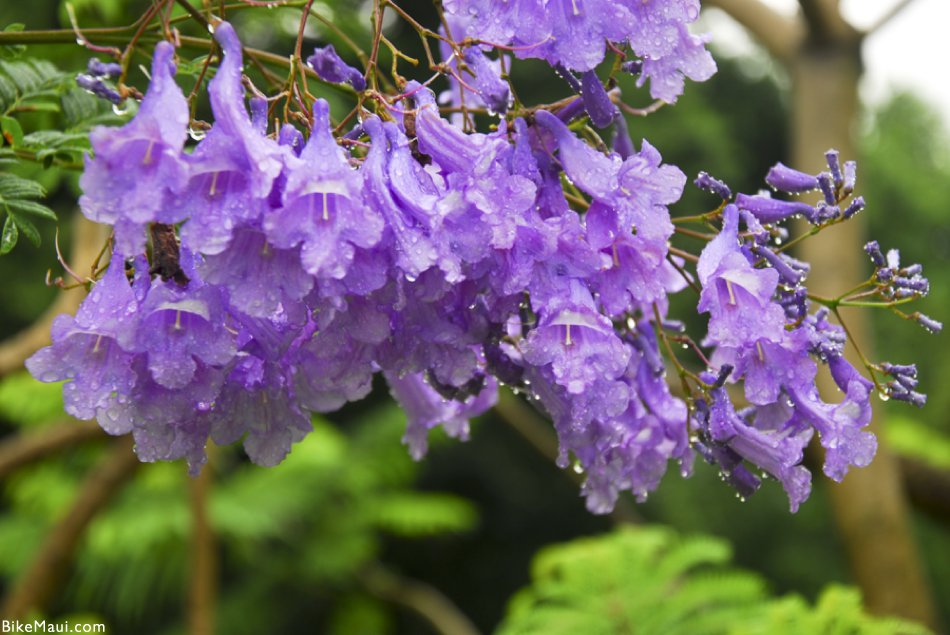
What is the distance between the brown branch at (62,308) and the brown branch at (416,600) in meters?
2.64

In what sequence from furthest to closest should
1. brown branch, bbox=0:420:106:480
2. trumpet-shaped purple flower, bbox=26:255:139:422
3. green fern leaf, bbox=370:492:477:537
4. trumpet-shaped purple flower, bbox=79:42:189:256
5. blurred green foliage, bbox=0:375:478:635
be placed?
green fern leaf, bbox=370:492:477:537, blurred green foliage, bbox=0:375:478:635, brown branch, bbox=0:420:106:480, trumpet-shaped purple flower, bbox=26:255:139:422, trumpet-shaped purple flower, bbox=79:42:189:256

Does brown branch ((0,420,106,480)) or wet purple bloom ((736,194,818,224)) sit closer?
wet purple bloom ((736,194,818,224))

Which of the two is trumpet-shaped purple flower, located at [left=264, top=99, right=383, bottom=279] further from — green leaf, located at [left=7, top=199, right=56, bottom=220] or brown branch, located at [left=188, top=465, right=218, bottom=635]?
brown branch, located at [left=188, top=465, right=218, bottom=635]

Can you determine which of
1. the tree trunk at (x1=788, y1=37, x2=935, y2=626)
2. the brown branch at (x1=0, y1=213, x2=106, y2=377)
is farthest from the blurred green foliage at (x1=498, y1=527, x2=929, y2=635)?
the brown branch at (x1=0, y1=213, x2=106, y2=377)

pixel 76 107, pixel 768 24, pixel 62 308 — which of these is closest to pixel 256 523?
pixel 62 308

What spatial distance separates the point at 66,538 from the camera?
3.26 metres

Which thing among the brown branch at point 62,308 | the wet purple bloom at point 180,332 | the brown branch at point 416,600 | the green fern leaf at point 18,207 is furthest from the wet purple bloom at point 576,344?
the brown branch at point 416,600

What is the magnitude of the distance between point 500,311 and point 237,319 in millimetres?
234

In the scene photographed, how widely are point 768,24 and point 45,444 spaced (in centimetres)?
340

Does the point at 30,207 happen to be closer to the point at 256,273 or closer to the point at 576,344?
the point at 256,273

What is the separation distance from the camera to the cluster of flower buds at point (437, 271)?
780 mm

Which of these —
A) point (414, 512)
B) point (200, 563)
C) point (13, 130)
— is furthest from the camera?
point (414, 512)

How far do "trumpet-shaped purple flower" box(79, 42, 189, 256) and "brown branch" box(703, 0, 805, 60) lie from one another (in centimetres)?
413

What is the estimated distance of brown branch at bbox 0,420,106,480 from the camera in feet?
10.5
